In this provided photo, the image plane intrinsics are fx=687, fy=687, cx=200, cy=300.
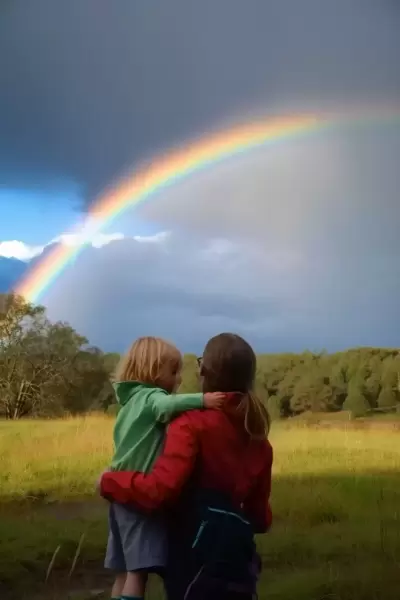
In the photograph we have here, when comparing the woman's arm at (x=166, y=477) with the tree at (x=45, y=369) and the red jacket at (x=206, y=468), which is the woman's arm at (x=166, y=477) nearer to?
the red jacket at (x=206, y=468)

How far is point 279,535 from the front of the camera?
242 centimetres

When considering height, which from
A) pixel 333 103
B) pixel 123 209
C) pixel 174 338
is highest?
pixel 333 103

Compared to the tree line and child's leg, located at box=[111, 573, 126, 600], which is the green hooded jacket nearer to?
child's leg, located at box=[111, 573, 126, 600]

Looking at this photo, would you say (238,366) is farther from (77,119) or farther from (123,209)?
(77,119)

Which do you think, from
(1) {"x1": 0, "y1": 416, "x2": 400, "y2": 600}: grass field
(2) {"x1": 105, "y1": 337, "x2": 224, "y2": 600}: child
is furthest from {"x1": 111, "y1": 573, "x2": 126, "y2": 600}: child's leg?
(1) {"x1": 0, "y1": 416, "x2": 400, "y2": 600}: grass field

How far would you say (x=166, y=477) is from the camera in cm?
139

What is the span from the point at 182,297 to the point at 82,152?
72 centimetres

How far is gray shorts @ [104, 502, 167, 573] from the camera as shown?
1474 millimetres

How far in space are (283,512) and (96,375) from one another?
2.82ft

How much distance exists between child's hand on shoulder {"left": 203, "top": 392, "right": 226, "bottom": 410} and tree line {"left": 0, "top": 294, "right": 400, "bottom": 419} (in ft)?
3.39

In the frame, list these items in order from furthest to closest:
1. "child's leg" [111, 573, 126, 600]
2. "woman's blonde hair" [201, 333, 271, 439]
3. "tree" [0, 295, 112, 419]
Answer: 1. "tree" [0, 295, 112, 419]
2. "child's leg" [111, 573, 126, 600]
3. "woman's blonde hair" [201, 333, 271, 439]

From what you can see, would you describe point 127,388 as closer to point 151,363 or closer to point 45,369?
point 151,363

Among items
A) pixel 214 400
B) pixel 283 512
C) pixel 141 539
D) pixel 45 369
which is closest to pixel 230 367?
pixel 214 400

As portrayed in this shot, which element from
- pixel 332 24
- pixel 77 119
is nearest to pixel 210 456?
pixel 77 119
